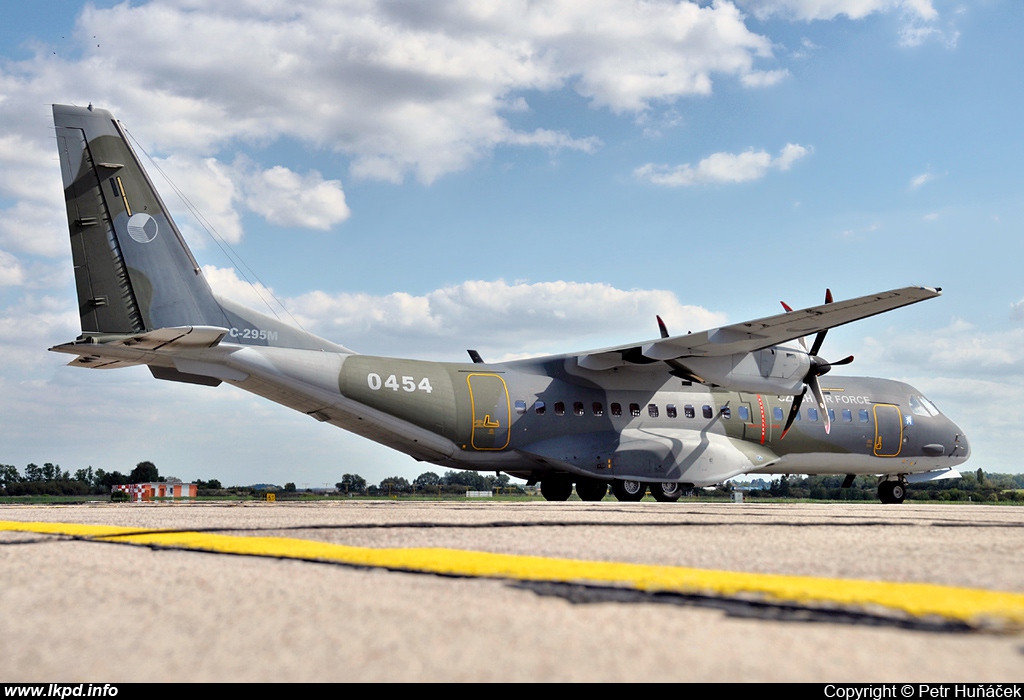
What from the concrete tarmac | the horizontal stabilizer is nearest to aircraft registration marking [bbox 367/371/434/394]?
the horizontal stabilizer

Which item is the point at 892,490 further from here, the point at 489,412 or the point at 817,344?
the point at 489,412

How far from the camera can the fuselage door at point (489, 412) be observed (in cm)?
2052

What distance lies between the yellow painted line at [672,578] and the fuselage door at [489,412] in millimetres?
13219

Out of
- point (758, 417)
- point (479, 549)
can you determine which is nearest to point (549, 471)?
point (758, 417)

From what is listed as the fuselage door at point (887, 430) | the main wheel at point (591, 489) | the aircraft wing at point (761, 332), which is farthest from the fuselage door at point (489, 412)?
the fuselage door at point (887, 430)

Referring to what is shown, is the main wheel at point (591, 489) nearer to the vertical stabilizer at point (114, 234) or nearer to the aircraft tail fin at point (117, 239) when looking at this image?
the aircraft tail fin at point (117, 239)

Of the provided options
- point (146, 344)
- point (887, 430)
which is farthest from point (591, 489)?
point (146, 344)

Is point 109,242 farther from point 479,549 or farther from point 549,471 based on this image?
point 479,549

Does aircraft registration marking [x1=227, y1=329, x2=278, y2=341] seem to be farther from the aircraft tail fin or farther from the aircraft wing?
the aircraft wing

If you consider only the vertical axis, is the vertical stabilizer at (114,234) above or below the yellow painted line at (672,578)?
above

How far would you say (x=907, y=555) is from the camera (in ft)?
20.2

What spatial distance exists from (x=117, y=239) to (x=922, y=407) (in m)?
23.4

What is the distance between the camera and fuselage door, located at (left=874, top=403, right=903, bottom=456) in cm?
2512

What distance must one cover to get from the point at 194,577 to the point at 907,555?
16.5 ft
